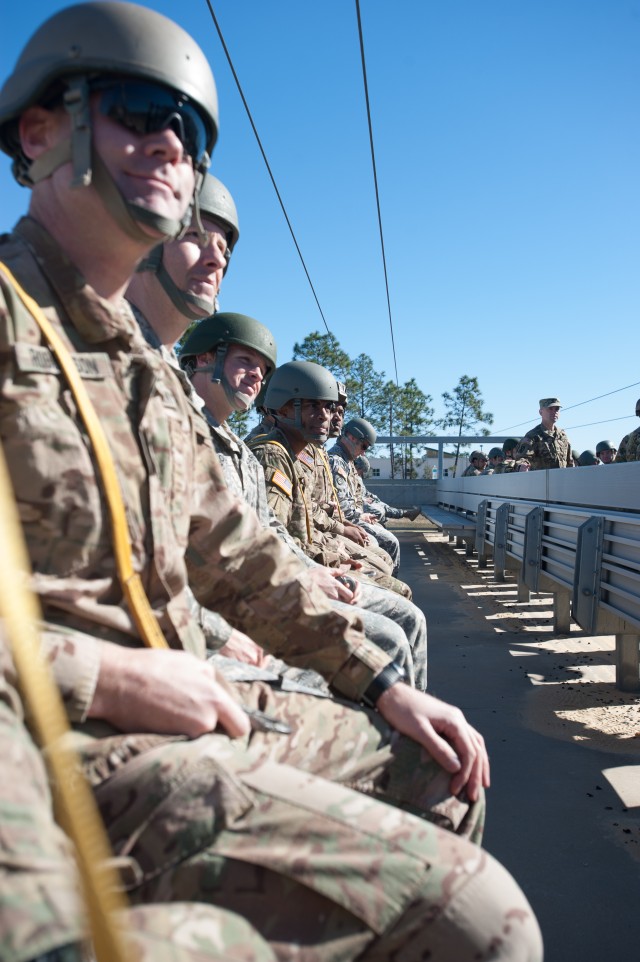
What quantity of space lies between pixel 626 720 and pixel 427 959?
12.6 feet

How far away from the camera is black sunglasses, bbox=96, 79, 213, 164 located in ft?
5.14

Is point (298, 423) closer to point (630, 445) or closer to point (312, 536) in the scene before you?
point (312, 536)

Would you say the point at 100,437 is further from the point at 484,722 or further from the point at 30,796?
the point at 484,722

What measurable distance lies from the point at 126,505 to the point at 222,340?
2.90 metres

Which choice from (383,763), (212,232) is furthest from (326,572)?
(383,763)

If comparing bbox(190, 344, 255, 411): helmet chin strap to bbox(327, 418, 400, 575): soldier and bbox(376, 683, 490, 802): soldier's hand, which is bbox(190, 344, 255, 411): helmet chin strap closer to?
bbox(376, 683, 490, 802): soldier's hand

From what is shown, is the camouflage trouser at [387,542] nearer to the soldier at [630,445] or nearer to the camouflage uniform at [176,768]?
the soldier at [630,445]

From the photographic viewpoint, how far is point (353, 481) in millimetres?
11578

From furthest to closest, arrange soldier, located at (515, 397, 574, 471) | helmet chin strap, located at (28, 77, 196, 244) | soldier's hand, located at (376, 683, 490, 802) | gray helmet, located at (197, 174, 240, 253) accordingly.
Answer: soldier, located at (515, 397, 574, 471), gray helmet, located at (197, 174, 240, 253), soldier's hand, located at (376, 683, 490, 802), helmet chin strap, located at (28, 77, 196, 244)

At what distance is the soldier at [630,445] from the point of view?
10664 millimetres

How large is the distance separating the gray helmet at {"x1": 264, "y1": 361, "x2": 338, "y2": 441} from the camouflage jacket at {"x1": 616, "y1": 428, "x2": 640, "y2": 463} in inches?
232

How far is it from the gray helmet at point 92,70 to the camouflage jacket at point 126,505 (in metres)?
0.15

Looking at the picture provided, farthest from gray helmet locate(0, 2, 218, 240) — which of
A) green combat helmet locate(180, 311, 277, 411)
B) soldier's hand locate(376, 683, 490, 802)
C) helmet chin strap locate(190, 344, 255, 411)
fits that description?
green combat helmet locate(180, 311, 277, 411)

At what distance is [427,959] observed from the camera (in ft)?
4.19
